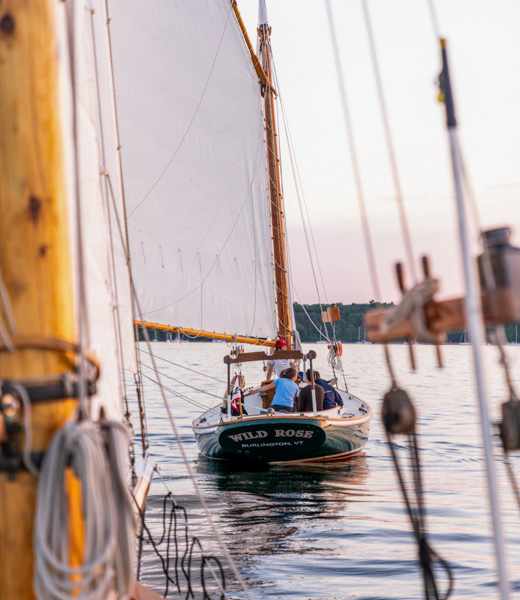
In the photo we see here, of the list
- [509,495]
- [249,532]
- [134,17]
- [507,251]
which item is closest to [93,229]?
[507,251]

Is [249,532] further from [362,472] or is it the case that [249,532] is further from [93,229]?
[93,229]

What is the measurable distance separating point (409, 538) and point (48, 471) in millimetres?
7156

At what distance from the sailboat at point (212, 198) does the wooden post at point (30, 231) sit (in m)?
9.47

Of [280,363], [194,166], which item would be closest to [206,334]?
[280,363]

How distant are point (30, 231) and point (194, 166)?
1227 cm

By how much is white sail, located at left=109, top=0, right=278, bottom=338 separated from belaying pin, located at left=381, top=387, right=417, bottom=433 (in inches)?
421

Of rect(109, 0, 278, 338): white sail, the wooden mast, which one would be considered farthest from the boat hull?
the wooden mast

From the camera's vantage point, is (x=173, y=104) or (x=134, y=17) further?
(x=173, y=104)

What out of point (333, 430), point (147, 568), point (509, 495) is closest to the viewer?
point (147, 568)

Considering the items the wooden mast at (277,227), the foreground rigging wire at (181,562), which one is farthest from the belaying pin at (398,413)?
the wooden mast at (277,227)

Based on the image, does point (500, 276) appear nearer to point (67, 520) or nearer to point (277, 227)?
point (67, 520)

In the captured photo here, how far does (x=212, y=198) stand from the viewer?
14.2 meters

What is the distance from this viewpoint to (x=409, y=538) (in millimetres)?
8109

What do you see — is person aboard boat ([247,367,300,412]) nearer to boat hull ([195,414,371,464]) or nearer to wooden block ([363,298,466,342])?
boat hull ([195,414,371,464])
